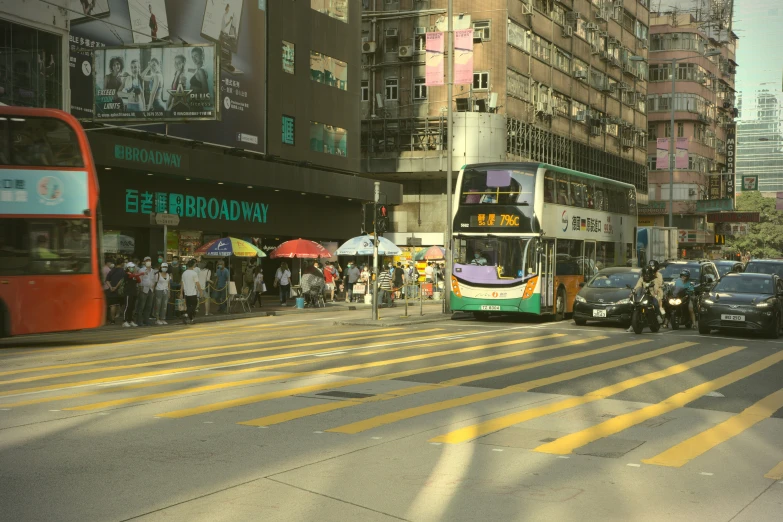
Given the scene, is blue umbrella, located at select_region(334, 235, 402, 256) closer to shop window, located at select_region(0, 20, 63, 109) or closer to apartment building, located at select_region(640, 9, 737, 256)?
shop window, located at select_region(0, 20, 63, 109)

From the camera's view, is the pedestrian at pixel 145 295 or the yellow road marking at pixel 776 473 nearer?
the yellow road marking at pixel 776 473

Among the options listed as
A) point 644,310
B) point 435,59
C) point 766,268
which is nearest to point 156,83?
point 435,59

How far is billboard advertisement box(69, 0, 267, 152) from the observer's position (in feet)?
94.0

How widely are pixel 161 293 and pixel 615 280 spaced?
1246 centimetres

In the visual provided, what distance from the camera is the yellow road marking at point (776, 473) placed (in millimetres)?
7586

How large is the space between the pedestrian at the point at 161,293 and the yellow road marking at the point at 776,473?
20062 mm

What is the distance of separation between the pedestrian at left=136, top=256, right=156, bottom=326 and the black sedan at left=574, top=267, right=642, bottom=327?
448 inches

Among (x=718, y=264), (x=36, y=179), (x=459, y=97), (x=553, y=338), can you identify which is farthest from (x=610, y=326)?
(x=459, y=97)

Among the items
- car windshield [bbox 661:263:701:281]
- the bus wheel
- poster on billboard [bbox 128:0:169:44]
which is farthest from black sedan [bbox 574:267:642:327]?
poster on billboard [bbox 128:0:169:44]

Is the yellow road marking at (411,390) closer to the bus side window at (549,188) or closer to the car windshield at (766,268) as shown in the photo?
the bus side window at (549,188)

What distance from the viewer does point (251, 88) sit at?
38.3 m

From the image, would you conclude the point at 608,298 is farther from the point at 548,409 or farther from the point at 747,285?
the point at 548,409

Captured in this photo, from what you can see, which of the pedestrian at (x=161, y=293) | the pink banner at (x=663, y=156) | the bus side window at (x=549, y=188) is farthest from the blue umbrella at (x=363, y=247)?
the pink banner at (x=663, y=156)

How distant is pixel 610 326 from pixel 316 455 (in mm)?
19615
